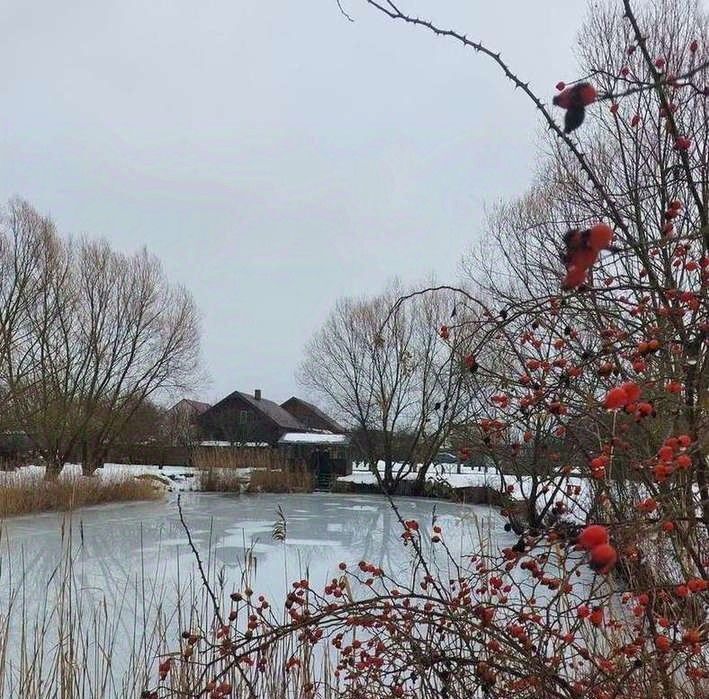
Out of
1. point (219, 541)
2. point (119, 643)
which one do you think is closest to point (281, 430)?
point (219, 541)

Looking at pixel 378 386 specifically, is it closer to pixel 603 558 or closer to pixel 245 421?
pixel 245 421

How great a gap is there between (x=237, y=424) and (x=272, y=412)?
237 inches

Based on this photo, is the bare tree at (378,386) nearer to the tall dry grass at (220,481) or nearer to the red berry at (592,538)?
the tall dry grass at (220,481)

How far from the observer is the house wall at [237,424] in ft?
81.0

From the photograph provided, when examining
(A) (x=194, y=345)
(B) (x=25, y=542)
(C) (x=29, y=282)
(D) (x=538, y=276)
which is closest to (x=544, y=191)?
(D) (x=538, y=276)

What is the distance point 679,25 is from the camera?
499 centimetres

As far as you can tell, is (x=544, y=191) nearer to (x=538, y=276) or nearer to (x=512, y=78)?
(x=538, y=276)

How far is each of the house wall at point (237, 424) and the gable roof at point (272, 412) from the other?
16 centimetres

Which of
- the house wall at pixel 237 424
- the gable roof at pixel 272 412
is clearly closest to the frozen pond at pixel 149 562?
the house wall at pixel 237 424

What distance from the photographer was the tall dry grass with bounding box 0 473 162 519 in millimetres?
8983

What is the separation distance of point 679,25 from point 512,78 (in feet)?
16.0

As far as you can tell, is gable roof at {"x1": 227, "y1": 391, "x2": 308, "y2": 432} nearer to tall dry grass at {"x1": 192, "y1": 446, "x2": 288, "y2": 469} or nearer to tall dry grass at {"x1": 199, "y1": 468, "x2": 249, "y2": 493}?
tall dry grass at {"x1": 192, "y1": 446, "x2": 288, "y2": 469}

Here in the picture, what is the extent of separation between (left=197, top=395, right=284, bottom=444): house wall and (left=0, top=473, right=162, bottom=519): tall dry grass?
1176 centimetres

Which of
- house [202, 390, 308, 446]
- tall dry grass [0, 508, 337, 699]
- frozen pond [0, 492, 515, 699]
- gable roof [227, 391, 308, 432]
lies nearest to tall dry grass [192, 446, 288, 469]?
frozen pond [0, 492, 515, 699]
